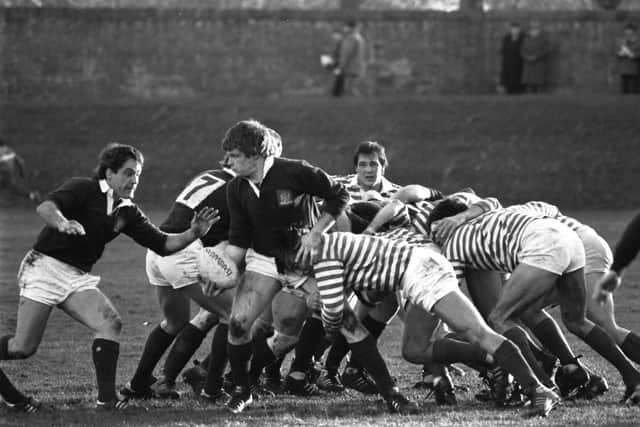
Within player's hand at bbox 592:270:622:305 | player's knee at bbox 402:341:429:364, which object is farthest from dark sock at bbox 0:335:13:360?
player's hand at bbox 592:270:622:305

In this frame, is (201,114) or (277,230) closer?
(277,230)

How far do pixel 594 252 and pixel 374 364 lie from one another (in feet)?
6.25

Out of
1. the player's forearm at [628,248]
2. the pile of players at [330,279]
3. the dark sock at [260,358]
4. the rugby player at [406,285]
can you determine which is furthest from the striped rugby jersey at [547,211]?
the dark sock at [260,358]

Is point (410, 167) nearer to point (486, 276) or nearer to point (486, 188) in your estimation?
point (486, 188)

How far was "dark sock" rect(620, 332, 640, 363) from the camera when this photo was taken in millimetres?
7832

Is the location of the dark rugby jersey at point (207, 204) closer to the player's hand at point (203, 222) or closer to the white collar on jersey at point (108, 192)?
the player's hand at point (203, 222)

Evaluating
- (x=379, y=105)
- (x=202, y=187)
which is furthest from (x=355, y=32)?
(x=202, y=187)

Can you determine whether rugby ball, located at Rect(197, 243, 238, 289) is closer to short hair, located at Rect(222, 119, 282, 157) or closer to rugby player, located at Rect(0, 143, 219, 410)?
rugby player, located at Rect(0, 143, 219, 410)

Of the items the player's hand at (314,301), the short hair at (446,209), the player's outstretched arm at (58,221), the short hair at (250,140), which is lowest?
the player's hand at (314,301)

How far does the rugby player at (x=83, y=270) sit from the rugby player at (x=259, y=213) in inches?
26.7

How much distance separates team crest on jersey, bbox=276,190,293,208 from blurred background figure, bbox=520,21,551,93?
19.4 metres

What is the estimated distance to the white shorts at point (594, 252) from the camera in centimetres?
819

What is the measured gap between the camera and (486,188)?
2384 centimetres

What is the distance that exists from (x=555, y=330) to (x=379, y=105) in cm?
1897
